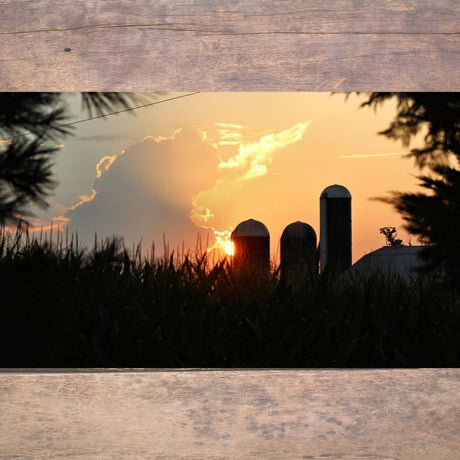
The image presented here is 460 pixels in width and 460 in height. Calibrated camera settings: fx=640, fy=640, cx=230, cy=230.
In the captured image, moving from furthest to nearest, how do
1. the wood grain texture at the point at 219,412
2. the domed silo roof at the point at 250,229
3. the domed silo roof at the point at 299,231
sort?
the domed silo roof at the point at 299,231, the domed silo roof at the point at 250,229, the wood grain texture at the point at 219,412

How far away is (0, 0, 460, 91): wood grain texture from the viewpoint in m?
1.52

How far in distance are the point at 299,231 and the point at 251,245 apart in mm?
190

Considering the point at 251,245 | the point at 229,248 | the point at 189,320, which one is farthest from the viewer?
the point at 251,245

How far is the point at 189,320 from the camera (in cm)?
184

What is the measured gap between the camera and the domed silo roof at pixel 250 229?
A: 206 centimetres

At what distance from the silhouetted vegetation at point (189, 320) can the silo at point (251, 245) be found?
4.8 inches

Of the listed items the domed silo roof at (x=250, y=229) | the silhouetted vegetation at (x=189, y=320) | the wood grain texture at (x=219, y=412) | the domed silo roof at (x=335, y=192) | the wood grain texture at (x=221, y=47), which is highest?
the wood grain texture at (x=221, y=47)

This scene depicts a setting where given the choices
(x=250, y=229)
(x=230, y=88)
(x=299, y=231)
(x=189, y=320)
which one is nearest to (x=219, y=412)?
(x=189, y=320)

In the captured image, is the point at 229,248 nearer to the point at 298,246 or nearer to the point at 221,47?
the point at 298,246

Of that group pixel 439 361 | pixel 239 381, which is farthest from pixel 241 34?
pixel 439 361

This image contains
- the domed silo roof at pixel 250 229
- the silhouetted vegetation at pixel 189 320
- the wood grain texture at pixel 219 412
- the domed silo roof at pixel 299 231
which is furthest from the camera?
the domed silo roof at pixel 299 231

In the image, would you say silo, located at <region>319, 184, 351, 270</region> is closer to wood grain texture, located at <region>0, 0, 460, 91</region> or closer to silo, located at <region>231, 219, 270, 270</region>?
silo, located at <region>231, 219, 270, 270</region>

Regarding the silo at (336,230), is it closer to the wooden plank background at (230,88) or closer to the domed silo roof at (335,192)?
the domed silo roof at (335,192)

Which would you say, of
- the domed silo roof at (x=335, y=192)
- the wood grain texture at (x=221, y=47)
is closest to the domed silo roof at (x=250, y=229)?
the domed silo roof at (x=335, y=192)
